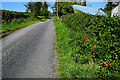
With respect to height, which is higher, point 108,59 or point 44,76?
point 108,59

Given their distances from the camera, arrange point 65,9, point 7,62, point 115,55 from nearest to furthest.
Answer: point 115,55 → point 7,62 → point 65,9

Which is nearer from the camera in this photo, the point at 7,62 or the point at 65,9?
the point at 7,62

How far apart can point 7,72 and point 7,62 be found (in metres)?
0.96

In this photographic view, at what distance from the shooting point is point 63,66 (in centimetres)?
456

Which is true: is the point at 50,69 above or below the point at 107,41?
below

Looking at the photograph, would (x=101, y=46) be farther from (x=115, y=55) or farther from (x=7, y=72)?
(x=7, y=72)

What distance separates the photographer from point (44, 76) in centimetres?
404

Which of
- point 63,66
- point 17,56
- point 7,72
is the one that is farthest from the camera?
point 17,56

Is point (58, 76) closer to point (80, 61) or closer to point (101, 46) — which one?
point (80, 61)

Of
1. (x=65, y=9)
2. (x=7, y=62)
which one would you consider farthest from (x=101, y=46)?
(x=65, y=9)

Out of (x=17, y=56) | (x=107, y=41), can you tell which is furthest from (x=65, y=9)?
(x=107, y=41)

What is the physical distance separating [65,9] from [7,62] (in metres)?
20.5

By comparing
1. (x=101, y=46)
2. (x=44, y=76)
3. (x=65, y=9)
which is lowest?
Result: (x=44, y=76)

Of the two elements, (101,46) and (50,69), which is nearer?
(101,46)
